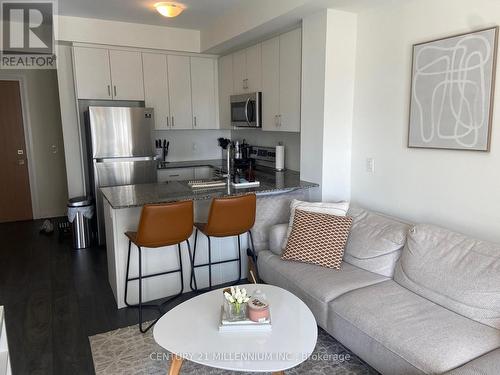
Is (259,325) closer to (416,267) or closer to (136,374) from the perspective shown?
(136,374)

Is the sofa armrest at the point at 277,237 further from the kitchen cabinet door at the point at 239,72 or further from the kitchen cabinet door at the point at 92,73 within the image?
the kitchen cabinet door at the point at 92,73

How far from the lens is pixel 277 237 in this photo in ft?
10.0

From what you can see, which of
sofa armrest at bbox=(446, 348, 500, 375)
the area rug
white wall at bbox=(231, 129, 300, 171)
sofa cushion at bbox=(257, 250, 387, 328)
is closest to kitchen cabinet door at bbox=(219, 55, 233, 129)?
white wall at bbox=(231, 129, 300, 171)

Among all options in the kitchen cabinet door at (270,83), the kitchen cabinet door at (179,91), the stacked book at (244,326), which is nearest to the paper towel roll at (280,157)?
the kitchen cabinet door at (270,83)

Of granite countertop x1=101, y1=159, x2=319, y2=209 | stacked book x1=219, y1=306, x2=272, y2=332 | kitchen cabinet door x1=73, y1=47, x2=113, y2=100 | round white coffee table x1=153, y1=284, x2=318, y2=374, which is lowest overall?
round white coffee table x1=153, y1=284, x2=318, y2=374

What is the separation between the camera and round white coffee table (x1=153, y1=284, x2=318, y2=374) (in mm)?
1670

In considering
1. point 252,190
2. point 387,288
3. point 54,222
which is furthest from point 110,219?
point 54,222

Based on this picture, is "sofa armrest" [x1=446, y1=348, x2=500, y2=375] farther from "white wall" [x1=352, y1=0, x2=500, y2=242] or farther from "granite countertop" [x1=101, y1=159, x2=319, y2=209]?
"granite countertop" [x1=101, y1=159, x2=319, y2=209]

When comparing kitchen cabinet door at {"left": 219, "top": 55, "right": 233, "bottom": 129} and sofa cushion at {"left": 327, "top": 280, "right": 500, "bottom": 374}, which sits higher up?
kitchen cabinet door at {"left": 219, "top": 55, "right": 233, "bottom": 129}

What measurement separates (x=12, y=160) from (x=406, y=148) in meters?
5.42

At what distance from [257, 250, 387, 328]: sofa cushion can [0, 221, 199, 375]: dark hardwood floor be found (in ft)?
3.17

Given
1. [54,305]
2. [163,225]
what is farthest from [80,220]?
[163,225]

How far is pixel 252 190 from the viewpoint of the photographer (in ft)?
10.6

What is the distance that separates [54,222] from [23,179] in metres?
0.84
